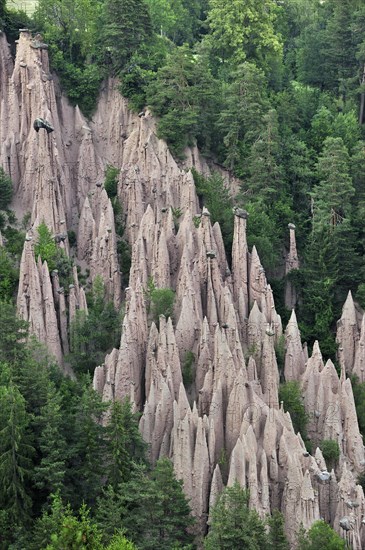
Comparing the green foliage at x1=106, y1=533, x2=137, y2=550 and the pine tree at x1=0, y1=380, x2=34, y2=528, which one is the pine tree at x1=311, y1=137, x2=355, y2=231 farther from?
the green foliage at x1=106, y1=533, x2=137, y2=550

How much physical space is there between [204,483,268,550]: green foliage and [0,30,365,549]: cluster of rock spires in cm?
188

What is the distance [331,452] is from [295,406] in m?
2.37

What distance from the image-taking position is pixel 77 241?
45.0 metres

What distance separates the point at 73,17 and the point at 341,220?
16082mm

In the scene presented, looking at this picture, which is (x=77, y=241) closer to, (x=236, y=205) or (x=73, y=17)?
(x=236, y=205)

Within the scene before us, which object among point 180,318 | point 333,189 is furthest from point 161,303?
point 333,189

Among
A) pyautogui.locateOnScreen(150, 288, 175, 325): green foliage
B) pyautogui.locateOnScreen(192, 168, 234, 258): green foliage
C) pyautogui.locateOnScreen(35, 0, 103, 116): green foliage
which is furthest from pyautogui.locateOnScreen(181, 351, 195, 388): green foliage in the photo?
pyautogui.locateOnScreen(35, 0, 103, 116): green foliage

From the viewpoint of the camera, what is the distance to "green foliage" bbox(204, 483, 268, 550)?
3161 cm

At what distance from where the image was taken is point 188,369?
39.5m

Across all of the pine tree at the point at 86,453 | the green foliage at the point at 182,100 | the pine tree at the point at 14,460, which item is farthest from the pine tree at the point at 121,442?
the green foliage at the point at 182,100

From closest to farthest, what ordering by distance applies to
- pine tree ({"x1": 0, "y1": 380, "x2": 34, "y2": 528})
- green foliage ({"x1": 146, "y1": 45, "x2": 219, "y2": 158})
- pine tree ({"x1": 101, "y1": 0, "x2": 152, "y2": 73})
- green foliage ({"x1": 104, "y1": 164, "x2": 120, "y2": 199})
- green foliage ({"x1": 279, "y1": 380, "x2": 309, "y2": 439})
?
pine tree ({"x1": 0, "y1": 380, "x2": 34, "y2": 528}) → green foliage ({"x1": 279, "y1": 380, "x2": 309, "y2": 439}) → green foliage ({"x1": 104, "y1": 164, "x2": 120, "y2": 199}) → green foliage ({"x1": 146, "y1": 45, "x2": 219, "y2": 158}) → pine tree ({"x1": 101, "y1": 0, "x2": 152, "y2": 73})

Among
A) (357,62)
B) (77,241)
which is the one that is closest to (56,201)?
(77,241)

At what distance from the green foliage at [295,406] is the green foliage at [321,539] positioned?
6.40 metres

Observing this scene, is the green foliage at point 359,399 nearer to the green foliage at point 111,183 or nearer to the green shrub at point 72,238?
the green shrub at point 72,238
